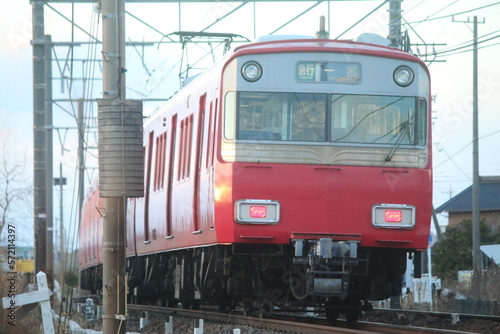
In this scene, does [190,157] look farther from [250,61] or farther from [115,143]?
[115,143]

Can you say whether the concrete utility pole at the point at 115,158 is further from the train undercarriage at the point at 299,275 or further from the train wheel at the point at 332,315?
the train wheel at the point at 332,315

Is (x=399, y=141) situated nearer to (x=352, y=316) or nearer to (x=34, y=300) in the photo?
(x=352, y=316)

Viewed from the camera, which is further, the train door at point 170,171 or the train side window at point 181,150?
the train door at point 170,171

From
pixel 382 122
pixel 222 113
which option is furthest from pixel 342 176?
pixel 222 113

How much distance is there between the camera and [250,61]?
1102 cm

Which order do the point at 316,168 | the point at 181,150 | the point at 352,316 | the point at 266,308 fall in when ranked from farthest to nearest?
the point at 181,150, the point at 352,316, the point at 266,308, the point at 316,168

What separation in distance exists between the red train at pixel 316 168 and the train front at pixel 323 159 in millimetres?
11

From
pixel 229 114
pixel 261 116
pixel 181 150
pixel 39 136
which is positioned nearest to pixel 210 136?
pixel 229 114

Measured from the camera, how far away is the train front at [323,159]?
423 inches

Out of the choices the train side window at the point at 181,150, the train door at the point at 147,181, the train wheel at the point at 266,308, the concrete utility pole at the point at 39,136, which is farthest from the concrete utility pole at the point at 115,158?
the concrete utility pole at the point at 39,136

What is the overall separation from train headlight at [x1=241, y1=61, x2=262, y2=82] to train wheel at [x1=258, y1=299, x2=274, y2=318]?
275 cm

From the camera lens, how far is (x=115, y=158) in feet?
30.4

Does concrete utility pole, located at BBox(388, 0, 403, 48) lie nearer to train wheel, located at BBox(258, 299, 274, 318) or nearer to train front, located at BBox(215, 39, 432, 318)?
train front, located at BBox(215, 39, 432, 318)

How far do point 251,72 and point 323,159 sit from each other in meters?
1.25
